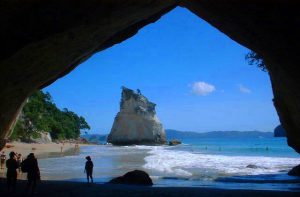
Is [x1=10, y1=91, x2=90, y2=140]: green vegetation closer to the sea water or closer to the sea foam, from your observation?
the sea water

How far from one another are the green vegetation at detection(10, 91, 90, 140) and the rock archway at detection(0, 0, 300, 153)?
123 feet

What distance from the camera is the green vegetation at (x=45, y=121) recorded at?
57.3 meters

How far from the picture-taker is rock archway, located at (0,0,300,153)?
11.2 metres

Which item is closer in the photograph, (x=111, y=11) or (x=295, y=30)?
(x=295, y=30)

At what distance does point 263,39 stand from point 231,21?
1321 mm

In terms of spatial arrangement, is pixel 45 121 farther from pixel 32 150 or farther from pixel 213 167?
pixel 213 167

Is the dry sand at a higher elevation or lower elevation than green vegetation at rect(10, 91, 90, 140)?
lower

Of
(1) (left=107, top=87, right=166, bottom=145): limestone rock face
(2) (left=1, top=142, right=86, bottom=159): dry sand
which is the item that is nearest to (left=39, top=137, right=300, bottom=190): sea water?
(2) (left=1, top=142, right=86, bottom=159): dry sand

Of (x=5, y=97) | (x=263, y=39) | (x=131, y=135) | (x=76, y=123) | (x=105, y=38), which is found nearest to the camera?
(x=263, y=39)

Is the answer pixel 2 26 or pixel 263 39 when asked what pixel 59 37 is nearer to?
pixel 2 26

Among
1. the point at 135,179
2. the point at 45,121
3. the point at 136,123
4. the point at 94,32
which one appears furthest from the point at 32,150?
the point at 136,123

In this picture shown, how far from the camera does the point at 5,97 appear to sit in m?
14.0

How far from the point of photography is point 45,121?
6956cm

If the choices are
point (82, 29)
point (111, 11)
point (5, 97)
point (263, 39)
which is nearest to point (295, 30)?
point (263, 39)
